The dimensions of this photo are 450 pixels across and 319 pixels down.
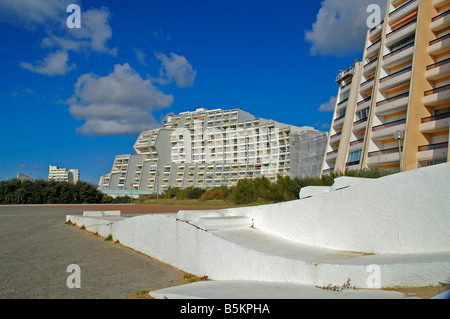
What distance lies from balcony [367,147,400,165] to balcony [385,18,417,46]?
9614 mm

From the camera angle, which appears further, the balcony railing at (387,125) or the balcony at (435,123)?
the balcony railing at (387,125)

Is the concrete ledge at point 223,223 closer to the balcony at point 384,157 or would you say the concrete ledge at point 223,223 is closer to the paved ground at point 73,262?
the paved ground at point 73,262

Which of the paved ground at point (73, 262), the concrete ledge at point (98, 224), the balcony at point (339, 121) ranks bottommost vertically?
the paved ground at point (73, 262)

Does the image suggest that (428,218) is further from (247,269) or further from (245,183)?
(245,183)

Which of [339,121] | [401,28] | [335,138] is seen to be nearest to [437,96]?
[401,28]

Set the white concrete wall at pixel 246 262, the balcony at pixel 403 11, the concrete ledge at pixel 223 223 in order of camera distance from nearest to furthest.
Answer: the white concrete wall at pixel 246 262 → the concrete ledge at pixel 223 223 → the balcony at pixel 403 11

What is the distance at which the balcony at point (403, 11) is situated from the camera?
28.1 metres

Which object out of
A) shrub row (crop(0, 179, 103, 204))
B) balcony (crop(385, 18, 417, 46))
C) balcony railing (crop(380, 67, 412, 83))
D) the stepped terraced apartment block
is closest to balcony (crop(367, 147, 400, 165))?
balcony railing (crop(380, 67, 412, 83))

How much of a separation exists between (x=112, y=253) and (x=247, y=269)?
14.7 feet

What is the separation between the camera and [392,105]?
2770 centimetres

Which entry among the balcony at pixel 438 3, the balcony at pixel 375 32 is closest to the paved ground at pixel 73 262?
the balcony at pixel 438 3

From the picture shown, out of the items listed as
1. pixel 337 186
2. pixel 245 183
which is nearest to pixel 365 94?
pixel 245 183

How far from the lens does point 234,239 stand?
621 cm

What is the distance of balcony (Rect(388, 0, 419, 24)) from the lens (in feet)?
92.1
